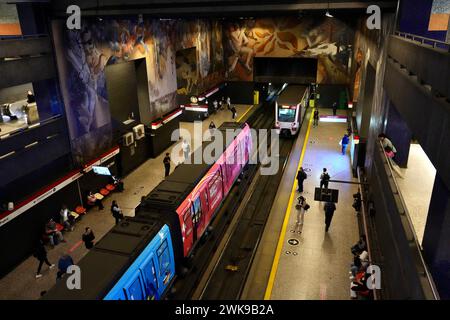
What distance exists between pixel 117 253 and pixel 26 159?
Result: 6.48m

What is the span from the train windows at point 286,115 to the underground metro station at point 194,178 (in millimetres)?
2494

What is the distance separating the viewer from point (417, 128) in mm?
7973

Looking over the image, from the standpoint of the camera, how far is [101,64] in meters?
16.7

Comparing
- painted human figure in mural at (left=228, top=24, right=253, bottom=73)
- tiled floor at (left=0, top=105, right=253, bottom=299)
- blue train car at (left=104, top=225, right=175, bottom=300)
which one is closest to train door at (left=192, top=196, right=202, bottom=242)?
blue train car at (left=104, top=225, right=175, bottom=300)

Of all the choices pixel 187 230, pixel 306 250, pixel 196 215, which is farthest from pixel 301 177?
pixel 187 230

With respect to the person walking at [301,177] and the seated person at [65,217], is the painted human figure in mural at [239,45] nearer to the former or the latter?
the person walking at [301,177]

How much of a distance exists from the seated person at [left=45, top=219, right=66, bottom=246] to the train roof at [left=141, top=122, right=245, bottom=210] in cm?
473

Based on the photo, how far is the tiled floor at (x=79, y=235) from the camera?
11625 mm

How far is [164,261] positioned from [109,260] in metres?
2.00

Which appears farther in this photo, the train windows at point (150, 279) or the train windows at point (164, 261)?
the train windows at point (164, 261)

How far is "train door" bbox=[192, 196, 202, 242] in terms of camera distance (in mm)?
11888

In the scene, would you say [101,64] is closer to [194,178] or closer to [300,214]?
[194,178]

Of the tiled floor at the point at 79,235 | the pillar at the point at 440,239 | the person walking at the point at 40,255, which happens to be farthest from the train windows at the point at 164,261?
the pillar at the point at 440,239

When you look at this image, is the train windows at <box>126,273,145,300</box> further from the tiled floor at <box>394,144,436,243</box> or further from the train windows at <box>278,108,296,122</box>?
the train windows at <box>278,108,296,122</box>
